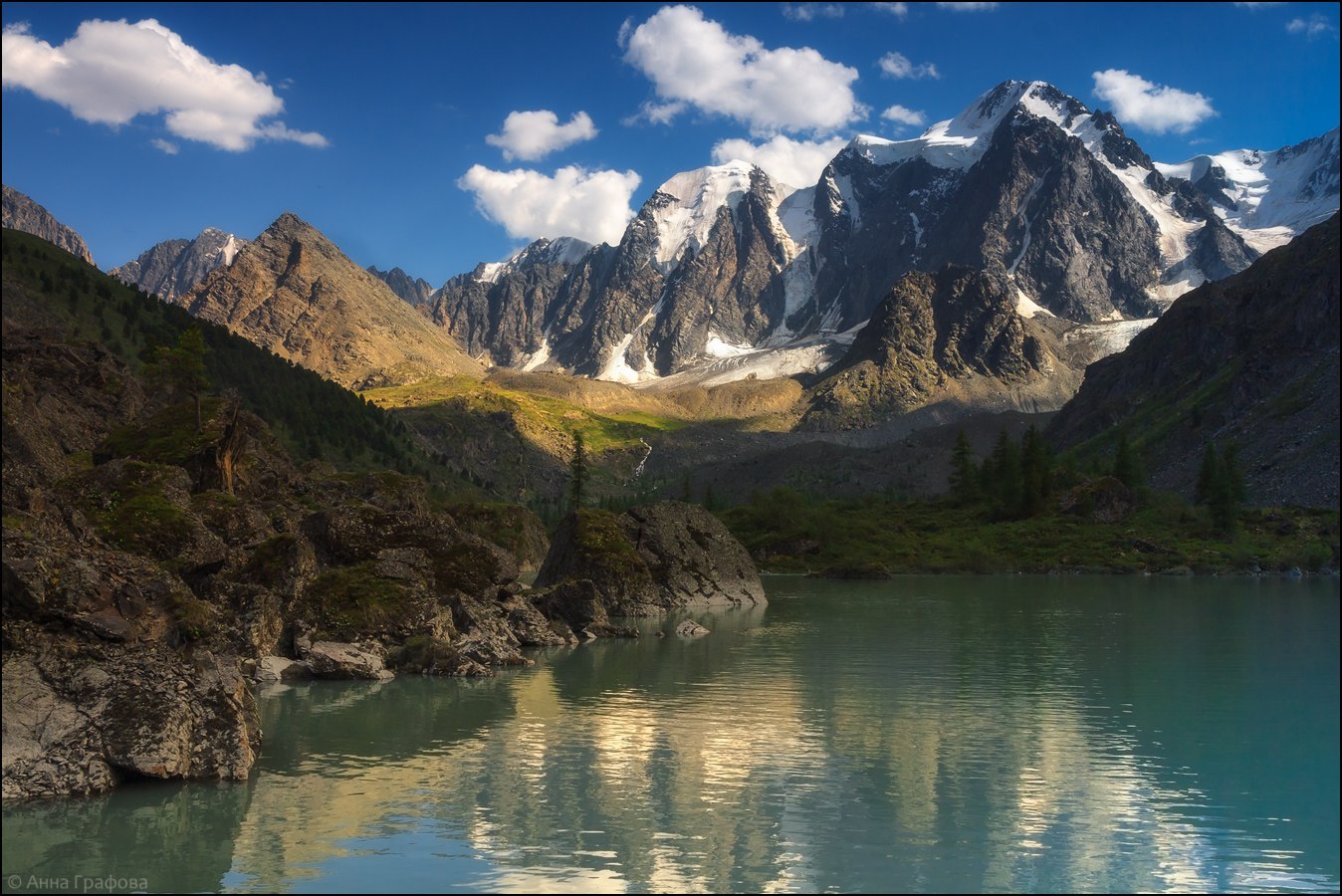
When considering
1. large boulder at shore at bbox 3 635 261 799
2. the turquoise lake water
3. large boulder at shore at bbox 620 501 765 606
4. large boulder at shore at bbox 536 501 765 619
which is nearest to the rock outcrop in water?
large boulder at shore at bbox 3 635 261 799

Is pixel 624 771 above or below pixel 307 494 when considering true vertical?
below

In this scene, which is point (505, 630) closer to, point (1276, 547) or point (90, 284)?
point (1276, 547)

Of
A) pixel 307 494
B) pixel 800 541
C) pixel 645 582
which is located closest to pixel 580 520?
pixel 645 582

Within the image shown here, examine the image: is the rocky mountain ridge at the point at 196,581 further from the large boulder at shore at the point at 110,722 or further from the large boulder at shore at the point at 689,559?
the large boulder at shore at the point at 689,559

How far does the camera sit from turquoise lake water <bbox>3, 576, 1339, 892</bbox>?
839 inches

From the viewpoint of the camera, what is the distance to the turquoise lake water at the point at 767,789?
2131 cm

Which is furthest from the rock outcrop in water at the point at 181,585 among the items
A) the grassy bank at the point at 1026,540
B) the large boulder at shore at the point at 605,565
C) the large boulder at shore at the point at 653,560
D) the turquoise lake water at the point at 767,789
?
the grassy bank at the point at 1026,540

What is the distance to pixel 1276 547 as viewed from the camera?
139500 millimetres

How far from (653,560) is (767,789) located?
71285mm

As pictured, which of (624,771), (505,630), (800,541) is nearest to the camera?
(624,771)

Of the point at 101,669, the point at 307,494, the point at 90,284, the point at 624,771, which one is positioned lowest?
the point at 624,771

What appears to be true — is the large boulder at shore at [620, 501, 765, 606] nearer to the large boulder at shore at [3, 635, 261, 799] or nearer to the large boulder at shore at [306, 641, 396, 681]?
the large boulder at shore at [306, 641, 396, 681]

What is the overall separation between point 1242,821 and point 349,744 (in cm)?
2715

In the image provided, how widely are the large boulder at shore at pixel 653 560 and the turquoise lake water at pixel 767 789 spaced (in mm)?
37317
